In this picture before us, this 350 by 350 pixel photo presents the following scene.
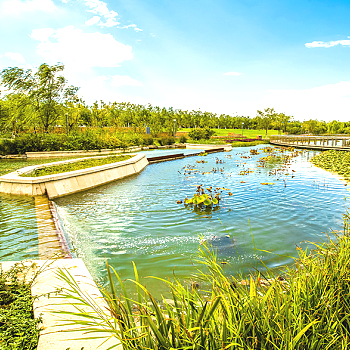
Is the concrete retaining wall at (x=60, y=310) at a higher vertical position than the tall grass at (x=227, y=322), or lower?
lower

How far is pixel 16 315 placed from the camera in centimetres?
239

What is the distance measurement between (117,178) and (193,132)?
27244 mm

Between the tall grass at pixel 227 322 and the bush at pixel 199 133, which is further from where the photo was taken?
the bush at pixel 199 133

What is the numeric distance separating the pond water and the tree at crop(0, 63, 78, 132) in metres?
22.9

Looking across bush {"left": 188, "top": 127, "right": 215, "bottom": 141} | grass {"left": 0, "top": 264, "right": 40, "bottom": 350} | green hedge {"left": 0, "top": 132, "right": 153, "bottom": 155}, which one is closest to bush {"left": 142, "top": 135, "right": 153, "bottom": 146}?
bush {"left": 188, "top": 127, "right": 215, "bottom": 141}

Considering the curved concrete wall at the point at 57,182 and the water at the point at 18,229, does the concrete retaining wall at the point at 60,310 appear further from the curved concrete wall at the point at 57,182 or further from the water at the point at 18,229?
the curved concrete wall at the point at 57,182

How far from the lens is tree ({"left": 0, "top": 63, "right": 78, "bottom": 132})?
89.2 feet

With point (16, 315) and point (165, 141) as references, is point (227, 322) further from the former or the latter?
point (165, 141)

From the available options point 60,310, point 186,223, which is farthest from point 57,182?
point 60,310

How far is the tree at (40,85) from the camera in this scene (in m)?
27.2

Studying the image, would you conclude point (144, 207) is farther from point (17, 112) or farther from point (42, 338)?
point (17, 112)

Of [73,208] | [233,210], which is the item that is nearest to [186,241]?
[233,210]

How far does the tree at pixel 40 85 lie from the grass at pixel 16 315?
28.8 meters

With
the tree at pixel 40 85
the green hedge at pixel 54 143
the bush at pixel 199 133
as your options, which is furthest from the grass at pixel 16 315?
the bush at pixel 199 133
